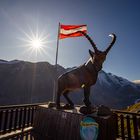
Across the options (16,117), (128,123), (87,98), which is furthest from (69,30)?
(128,123)

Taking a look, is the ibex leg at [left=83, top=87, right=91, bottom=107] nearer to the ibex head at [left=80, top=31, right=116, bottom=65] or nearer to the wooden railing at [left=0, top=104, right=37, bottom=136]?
the ibex head at [left=80, top=31, right=116, bottom=65]

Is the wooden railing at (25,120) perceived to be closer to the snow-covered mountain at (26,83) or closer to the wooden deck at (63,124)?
the wooden deck at (63,124)

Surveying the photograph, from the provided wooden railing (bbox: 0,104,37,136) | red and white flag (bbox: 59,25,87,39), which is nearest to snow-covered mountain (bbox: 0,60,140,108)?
red and white flag (bbox: 59,25,87,39)

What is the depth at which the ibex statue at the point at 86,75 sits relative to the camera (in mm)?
5520

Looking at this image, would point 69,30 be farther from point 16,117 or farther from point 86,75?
point 16,117

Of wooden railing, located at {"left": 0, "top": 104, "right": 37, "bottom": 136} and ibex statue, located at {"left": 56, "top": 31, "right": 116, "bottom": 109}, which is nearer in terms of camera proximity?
ibex statue, located at {"left": 56, "top": 31, "right": 116, "bottom": 109}

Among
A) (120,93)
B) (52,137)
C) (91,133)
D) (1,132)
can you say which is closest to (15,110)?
(1,132)

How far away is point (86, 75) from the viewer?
5.95 m

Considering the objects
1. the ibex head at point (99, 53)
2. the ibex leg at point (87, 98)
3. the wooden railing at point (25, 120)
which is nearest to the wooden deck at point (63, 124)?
the ibex leg at point (87, 98)

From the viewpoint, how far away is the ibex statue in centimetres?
552

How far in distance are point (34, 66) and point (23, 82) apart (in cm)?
1784

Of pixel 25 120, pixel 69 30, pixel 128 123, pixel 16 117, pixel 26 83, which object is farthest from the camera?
pixel 26 83

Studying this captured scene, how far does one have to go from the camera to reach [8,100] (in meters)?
105

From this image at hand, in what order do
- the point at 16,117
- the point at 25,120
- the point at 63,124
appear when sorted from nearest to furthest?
the point at 63,124, the point at 16,117, the point at 25,120
